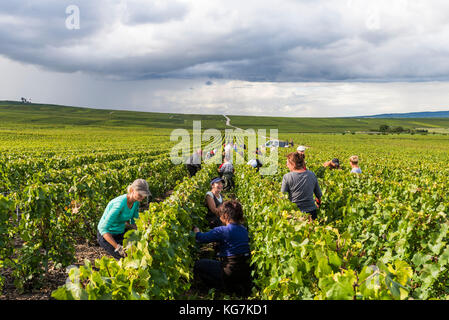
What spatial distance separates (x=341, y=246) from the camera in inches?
135

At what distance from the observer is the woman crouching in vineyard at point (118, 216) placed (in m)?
4.66

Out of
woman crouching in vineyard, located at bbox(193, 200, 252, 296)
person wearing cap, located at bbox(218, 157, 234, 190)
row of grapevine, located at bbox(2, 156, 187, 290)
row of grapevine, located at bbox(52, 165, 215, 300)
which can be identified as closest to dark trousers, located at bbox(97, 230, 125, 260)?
row of grapevine, located at bbox(52, 165, 215, 300)

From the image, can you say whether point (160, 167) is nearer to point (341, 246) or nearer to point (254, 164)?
point (254, 164)

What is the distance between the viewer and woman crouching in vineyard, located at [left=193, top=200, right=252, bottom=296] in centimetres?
454

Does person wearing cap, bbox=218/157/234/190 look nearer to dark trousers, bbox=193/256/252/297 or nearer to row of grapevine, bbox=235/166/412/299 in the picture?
row of grapevine, bbox=235/166/412/299

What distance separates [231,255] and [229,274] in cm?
27

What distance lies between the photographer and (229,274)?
4.54 metres

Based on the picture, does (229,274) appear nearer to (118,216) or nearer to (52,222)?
(118,216)

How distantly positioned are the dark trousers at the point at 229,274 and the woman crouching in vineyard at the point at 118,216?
1.30 meters

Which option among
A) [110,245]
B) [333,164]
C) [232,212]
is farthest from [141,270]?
[333,164]

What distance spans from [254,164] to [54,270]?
27.8ft

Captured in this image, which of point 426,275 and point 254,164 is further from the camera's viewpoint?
point 254,164
